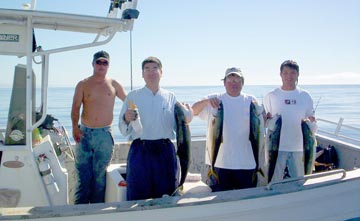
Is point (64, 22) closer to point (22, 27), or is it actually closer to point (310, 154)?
point (22, 27)

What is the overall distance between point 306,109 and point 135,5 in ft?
7.24

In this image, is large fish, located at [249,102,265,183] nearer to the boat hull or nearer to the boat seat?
the boat hull

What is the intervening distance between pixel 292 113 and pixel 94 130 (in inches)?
88.5

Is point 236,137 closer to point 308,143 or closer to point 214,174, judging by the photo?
point 214,174

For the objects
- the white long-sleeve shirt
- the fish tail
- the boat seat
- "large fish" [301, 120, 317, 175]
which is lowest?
the boat seat

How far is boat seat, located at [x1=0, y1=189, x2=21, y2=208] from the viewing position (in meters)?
3.43

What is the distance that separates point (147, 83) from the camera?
141 inches

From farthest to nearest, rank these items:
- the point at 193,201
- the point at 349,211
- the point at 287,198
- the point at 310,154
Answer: the point at 310,154, the point at 349,211, the point at 287,198, the point at 193,201

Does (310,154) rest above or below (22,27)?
below

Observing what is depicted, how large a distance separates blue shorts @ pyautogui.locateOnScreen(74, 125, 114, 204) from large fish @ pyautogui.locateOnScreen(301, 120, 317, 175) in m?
2.18

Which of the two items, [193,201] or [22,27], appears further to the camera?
[22,27]

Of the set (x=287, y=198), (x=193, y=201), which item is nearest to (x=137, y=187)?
(x=193, y=201)

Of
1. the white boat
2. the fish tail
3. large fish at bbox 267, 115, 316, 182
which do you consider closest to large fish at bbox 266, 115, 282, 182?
large fish at bbox 267, 115, 316, 182

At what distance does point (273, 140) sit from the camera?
4.21 m
